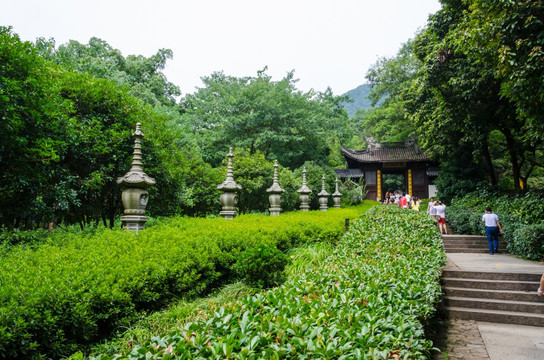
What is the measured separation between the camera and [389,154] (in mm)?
29500

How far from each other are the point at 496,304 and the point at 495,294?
428mm

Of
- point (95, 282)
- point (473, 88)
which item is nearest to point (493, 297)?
point (95, 282)

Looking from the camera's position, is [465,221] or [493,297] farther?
[465,221]

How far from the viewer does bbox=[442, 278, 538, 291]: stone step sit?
6.10m

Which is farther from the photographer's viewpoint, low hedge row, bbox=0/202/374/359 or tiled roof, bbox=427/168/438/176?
tiled roof, bbox=427/168/438/176

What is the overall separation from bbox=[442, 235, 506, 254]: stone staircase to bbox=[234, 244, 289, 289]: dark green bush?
9226mm

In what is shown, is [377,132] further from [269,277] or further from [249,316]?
[249,316]

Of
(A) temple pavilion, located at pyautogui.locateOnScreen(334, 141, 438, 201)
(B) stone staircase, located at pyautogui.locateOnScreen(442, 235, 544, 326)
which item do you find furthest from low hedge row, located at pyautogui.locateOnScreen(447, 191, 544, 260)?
(A) temple pavilion, located at pyautogui.locateOnScreen(334, 141, 438, 201)

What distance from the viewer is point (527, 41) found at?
245 inches

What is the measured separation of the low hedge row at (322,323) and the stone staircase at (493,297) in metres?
1.97

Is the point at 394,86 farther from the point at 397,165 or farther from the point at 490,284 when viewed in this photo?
the point at 490,284

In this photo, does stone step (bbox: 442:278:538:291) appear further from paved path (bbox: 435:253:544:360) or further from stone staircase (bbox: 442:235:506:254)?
stone staircase (bbox: 442:235:506:254)

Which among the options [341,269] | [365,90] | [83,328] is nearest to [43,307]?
[83,328]

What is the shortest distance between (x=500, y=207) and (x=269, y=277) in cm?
1272
